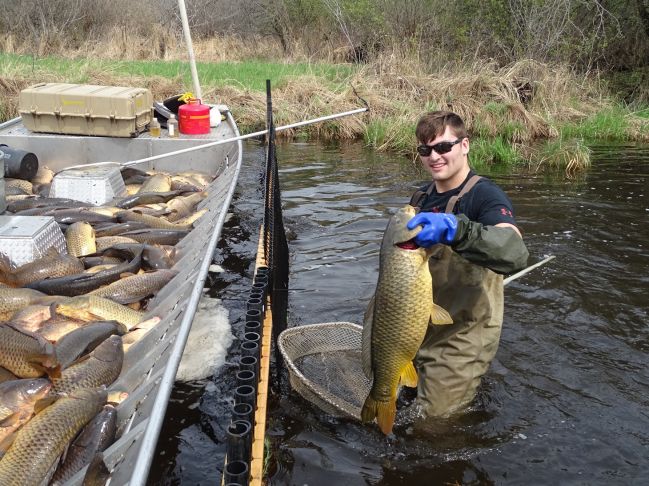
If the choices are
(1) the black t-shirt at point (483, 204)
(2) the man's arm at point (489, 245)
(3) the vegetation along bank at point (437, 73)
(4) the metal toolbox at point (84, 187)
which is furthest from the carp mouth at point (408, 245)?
(3) the vegetation along bank at point (437, 73)

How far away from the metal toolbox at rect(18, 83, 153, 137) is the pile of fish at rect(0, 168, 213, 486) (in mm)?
1660

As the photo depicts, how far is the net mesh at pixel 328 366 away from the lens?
183 inches

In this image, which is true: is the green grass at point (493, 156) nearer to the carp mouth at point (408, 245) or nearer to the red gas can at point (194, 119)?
the red gas can at point (194, 119)

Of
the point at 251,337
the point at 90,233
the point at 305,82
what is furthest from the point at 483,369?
the point at 305,82

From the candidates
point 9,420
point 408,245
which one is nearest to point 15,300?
point 9,420

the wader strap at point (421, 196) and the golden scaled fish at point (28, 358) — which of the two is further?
the wader strap at point (421, 196)

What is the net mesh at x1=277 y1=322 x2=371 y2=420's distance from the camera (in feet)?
15.2

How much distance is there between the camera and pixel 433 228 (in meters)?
3.11

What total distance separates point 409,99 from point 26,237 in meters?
12.9

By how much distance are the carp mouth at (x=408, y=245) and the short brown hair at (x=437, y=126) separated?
1.06 m

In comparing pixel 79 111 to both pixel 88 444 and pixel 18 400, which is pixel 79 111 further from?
pixel 88 444

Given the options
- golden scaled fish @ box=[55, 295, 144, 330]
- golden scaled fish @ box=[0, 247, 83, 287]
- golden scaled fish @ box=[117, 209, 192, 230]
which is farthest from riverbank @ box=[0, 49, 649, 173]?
golden scaled fish @ box=[55, 295, 144, 330]

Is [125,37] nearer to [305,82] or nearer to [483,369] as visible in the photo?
[305,82]

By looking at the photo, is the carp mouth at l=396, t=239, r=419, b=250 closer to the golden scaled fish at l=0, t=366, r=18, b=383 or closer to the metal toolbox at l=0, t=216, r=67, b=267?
the golden scaled fish at l=0, t=366, r=18, b=383
